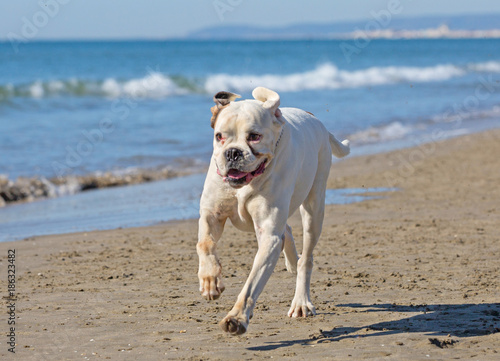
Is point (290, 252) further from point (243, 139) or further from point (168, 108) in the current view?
point (168, 108)

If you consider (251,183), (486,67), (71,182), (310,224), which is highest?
(486,67)

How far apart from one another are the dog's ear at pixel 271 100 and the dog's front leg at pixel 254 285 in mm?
667

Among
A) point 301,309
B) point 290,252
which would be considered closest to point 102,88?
point 290,252

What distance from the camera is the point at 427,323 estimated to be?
497 centimetres

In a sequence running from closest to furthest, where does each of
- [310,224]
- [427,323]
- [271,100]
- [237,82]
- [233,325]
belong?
1. [233,325]
2. [271,100]
3. [427,323]
4. [310,224]
5. [237,82]

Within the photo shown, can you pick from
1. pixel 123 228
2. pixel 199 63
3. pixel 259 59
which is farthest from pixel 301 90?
pixel 123 228

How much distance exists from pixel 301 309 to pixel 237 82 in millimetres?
35654

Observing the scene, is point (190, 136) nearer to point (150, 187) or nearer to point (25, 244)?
point (150, 187)

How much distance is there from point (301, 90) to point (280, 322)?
106ft

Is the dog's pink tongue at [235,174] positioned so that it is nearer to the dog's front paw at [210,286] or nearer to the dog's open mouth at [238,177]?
the dog's open mouth at [238,177]

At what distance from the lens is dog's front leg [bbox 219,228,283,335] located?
4.00 m

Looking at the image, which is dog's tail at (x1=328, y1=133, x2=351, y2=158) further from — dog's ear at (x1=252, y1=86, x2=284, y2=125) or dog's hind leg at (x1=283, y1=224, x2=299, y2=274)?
dog's ear at (x1=252, y1=86, x2=284, y2=125)

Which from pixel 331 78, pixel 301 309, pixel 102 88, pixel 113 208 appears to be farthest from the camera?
pixel 331 78

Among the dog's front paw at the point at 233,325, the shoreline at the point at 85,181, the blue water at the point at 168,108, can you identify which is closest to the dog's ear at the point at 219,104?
the dog's front paw at the point at 233,325
